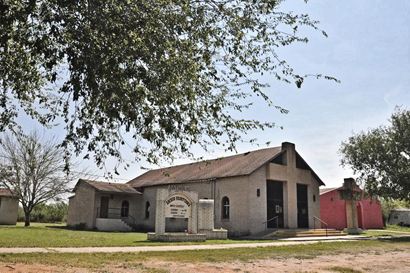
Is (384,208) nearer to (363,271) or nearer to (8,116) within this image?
(363,271)

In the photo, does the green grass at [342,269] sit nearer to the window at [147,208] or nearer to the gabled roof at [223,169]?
the gabled roof at [223,169]

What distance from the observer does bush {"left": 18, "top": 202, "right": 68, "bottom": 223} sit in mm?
46875

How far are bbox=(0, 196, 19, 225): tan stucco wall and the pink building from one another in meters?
31.1

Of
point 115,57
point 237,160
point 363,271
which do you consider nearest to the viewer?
point 115,57

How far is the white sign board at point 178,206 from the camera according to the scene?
22.2m

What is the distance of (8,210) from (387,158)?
36018mm

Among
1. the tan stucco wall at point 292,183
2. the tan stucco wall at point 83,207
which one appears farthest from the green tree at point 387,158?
the tan stucco wall at point 83,207

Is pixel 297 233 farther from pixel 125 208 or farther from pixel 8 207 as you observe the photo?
pixel 8 207

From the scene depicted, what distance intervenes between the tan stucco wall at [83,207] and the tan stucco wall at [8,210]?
268 inches

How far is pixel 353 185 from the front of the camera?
117 feet

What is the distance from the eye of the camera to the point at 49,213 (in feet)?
156

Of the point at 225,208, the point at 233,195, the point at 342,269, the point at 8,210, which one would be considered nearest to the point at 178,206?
the point at 233,195

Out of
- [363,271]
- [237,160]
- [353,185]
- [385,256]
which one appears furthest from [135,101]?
[353,185]

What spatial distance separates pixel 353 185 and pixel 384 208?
20.6 m
